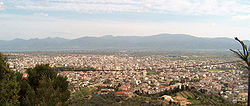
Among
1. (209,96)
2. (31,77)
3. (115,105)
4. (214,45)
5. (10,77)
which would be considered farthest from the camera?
(214,45)

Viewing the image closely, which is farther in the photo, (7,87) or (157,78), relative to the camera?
(157,78)

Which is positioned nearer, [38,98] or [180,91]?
[38,98]

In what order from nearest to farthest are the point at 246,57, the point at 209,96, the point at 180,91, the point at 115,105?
the point at 246,57, the point at 115,105, the point at 209,96, the point at 180,91

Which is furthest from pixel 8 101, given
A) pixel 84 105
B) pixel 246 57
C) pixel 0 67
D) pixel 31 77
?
pixel 84 105

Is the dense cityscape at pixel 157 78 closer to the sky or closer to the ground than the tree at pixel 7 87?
closer to the ground

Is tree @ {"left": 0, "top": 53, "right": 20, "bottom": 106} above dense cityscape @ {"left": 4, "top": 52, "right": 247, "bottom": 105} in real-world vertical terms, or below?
above

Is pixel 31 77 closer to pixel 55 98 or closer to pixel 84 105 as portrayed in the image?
pixel 55 98

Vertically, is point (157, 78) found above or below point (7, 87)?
below

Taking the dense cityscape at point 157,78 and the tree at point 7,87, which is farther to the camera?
the dense cityscape at point 157,78
